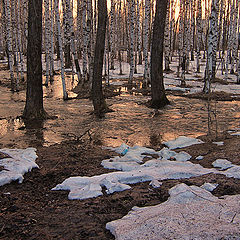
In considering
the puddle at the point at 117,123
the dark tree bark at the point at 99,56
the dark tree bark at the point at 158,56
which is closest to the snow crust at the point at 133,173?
the puddle at the point at 117,123

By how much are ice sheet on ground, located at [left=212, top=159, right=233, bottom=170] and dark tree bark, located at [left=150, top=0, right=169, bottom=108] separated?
550 centimetres

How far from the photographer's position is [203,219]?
2109 millimetres

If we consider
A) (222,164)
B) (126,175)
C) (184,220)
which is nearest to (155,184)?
(126,175)

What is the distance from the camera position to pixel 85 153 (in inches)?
191

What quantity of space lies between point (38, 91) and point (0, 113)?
2.13m

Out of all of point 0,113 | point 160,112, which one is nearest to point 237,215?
point 160,112

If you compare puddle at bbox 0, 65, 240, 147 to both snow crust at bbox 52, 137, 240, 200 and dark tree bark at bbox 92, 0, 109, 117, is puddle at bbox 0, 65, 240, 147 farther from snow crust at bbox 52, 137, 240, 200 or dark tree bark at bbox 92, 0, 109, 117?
snow crust at bbox 52, 137, 240, 200

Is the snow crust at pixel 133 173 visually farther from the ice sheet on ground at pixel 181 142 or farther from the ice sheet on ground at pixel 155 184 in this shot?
the ice sheet on ground at pixel 181 142

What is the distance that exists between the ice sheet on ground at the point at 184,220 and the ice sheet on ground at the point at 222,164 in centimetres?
121

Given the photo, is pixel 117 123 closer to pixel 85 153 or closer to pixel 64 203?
pixel 85 153

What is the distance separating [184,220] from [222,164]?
2.02 meters

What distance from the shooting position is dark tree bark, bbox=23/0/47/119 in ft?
22.7

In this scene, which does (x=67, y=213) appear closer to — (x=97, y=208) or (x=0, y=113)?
(x=97, y=208)

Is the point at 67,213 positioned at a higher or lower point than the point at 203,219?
lower
